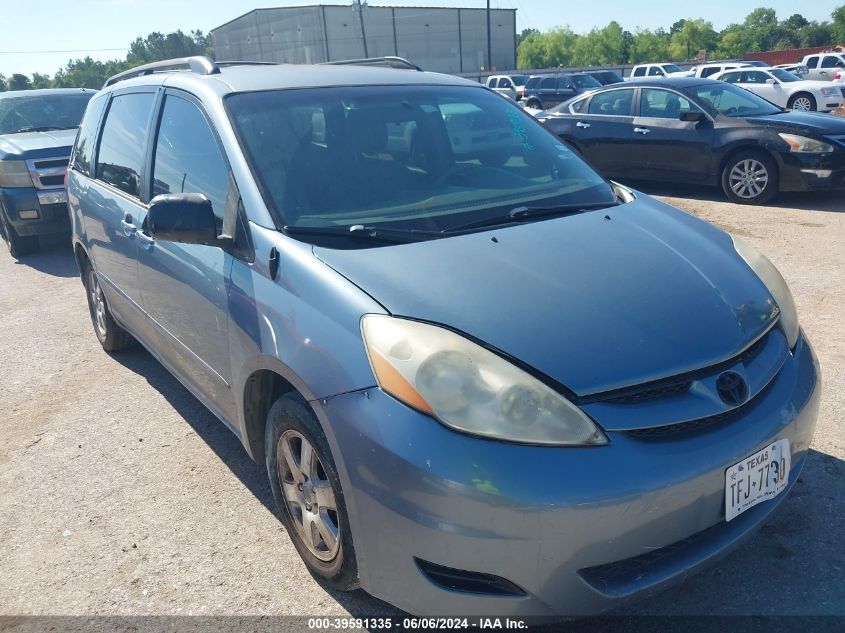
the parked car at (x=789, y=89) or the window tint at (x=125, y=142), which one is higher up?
the window tint at (x=125, y=142)

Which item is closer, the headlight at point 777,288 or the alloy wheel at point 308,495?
the alloy wheel at point 308,495

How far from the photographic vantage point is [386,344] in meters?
2.13

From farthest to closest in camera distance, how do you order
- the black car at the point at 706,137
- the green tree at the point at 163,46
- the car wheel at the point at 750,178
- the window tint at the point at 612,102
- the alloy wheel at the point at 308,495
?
1. the green tree at the point at 163,46
2. the window tint at the point at 612,102
3. the car wheel at the point at 750,178
4. the black car at the point at 706,137
5. the alloy wheel at the point at 308,495

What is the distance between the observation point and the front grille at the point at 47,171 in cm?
835

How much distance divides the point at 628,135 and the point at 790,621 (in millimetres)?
8357

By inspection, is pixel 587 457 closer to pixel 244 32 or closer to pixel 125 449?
pixel 125 449

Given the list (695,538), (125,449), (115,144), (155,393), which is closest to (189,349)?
(125,449)

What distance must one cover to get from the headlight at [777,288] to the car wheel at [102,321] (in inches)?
155

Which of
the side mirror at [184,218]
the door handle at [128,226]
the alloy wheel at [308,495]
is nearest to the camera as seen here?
the alloy wheel at [308,495]

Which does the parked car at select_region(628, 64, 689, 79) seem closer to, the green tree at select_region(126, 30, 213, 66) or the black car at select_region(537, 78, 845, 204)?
the black car at select_region(537, 78, 845, 204)

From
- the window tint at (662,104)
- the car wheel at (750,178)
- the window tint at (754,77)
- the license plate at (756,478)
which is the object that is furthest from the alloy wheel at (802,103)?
the license plate at (756,478)

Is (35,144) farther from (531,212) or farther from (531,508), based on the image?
(531,508)

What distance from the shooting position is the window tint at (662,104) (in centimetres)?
944

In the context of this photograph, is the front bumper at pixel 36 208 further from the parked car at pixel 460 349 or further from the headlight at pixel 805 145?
the headlight at pixel 805 145
